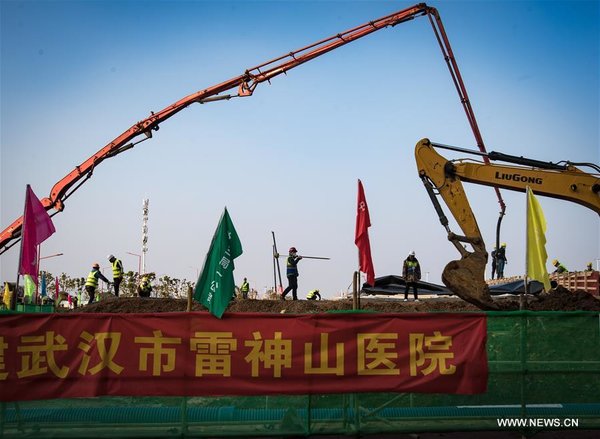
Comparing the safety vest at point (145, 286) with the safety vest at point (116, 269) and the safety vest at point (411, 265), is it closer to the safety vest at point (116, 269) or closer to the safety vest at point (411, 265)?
the safety vest at point (116, 269)

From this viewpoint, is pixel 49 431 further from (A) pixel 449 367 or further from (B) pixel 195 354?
(A) pixel 449 367

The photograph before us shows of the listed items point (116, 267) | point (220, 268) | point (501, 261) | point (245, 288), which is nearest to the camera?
point (220, 268)

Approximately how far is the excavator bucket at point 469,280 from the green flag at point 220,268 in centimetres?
706

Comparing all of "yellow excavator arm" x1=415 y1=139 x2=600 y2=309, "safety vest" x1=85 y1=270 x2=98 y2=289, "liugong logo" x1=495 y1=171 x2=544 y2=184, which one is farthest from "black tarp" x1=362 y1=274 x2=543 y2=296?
"safety vest" x1=85 y1=270 x2=98 y2=289

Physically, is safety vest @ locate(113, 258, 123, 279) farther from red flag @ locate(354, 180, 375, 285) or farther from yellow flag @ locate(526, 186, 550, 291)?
yellow flag @ locate(526, 186, 550, 291)

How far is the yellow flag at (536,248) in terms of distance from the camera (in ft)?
36.2

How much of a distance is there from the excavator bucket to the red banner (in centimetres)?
615

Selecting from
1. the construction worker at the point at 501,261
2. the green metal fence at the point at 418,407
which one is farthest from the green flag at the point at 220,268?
the construction worker at the point at 501,261

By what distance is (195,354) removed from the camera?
869 cm

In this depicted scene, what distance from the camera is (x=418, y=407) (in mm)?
9211

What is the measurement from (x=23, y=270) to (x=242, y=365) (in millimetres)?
4807

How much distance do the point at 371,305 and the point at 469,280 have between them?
439 cm

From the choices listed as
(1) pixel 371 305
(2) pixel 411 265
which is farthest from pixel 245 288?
(1) pixel 371 305

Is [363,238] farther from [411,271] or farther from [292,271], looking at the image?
[411,271]
